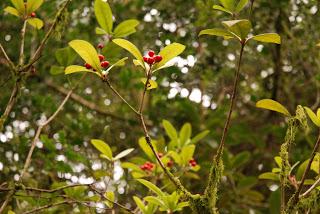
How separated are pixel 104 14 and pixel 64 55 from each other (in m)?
0.38

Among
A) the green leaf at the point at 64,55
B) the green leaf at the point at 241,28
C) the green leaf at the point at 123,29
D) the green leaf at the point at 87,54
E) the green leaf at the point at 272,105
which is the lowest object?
the green leaf at the point at 64,55

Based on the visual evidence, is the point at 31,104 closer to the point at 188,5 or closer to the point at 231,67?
the point at 188,5

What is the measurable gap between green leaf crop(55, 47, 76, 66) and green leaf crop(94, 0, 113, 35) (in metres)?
0.34

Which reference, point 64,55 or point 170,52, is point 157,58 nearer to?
point 170,52

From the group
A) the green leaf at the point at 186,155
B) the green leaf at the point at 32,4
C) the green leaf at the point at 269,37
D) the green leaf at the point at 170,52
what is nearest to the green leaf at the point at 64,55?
the green leaf at the point at 32,4

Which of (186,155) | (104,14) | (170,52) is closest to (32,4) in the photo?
(104,14)

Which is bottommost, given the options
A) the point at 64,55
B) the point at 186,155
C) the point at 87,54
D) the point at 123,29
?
the point at 186,155

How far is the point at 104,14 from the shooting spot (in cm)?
160

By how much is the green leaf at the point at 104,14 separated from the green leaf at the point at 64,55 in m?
0.34

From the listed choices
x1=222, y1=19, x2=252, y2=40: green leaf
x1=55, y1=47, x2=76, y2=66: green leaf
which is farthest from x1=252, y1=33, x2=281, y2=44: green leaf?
x1=55, y1=47, x2=76, y2=66: green leaf

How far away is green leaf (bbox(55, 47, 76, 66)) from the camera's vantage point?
190cm

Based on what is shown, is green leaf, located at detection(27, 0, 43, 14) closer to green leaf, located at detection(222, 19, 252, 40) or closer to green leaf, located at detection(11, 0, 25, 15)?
green leaf, located at detection(11, 0, 25, 15)

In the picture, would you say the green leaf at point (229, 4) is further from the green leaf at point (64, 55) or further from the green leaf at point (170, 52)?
the green leaf at point (64, 55)

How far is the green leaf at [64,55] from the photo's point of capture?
6.23 feet
